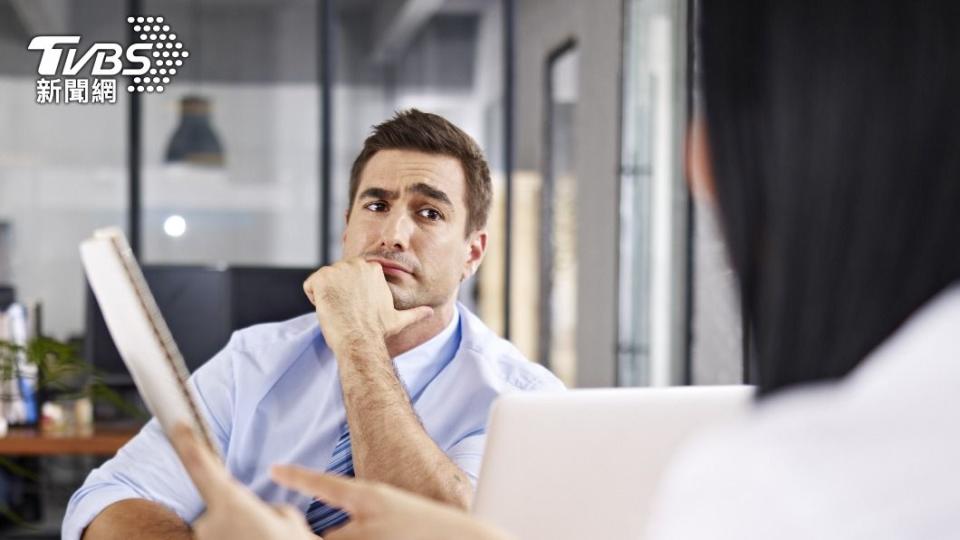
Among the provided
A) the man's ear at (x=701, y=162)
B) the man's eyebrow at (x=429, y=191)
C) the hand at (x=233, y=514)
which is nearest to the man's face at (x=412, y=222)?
the man's eyebrow at (x=429, y=191)

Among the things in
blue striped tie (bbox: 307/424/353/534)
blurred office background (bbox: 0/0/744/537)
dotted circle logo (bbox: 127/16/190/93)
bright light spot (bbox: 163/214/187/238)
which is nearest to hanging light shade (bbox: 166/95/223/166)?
blurred office background (bbox: 0/0/744/537)

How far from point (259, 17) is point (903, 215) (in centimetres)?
657

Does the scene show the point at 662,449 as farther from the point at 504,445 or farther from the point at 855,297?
the point at 855,297

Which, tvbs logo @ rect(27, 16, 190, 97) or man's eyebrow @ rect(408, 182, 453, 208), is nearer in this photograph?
man's eyebrow @ rect(408, 182, 453, 208)

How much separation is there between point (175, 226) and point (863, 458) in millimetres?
6352

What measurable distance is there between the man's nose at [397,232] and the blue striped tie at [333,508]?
357 millimetres

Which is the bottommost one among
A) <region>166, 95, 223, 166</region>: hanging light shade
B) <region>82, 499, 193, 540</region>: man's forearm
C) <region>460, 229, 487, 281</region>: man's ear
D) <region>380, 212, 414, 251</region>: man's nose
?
<region>82, 499, 193, 540</region>: man's forearm

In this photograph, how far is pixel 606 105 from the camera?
666cm

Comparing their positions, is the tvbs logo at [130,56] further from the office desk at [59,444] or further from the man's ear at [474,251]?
the man's ear at [474,251]

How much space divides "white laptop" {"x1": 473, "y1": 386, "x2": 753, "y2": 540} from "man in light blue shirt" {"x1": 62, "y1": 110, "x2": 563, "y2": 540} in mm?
403

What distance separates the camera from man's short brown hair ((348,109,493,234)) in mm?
2088

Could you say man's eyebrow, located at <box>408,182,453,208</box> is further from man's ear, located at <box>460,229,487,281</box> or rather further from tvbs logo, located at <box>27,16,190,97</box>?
tvbs logo, located at <box>27,16,190,97</box>

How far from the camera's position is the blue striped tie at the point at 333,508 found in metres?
1.69

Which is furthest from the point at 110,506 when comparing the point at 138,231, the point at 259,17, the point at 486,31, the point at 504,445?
the point at 486,31
